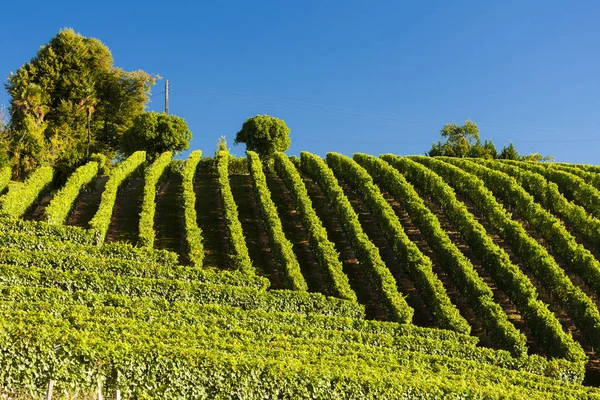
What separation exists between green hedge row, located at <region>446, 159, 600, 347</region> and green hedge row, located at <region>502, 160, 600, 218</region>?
15.2 ft

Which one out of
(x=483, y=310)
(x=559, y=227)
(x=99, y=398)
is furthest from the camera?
(x=559, y=227)

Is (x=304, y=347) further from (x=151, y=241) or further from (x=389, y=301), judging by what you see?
(x=151, y=241)

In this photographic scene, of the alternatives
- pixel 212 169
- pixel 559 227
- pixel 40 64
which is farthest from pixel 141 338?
pixel 40 64

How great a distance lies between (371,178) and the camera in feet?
145

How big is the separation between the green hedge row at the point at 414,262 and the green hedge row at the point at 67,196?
65.3 feet

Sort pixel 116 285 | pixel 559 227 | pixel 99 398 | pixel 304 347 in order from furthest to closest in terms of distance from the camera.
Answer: pixel 559 227 → pixel 116 285 → pixel 304 347 → pixel 99 398

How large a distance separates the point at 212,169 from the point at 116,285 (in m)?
31.6

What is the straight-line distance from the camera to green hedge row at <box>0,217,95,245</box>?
2922 cm

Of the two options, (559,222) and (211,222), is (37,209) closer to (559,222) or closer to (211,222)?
(211,222)

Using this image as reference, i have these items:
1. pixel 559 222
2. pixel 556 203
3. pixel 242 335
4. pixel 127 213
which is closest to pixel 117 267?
pixel 242 335

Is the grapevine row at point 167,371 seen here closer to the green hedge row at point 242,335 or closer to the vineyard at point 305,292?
the vineyard at point 305,292

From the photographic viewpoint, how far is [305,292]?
1067 inches

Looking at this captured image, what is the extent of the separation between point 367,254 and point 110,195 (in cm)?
1826

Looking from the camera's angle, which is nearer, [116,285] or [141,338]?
[141,338]
